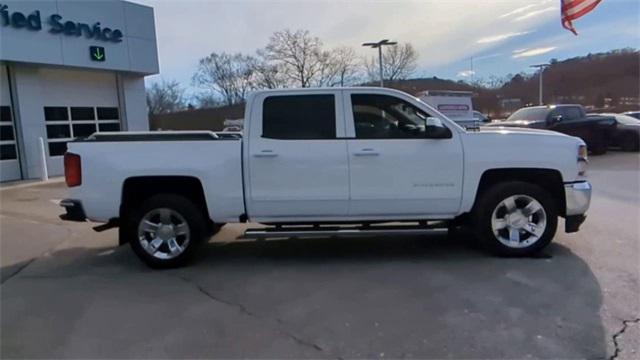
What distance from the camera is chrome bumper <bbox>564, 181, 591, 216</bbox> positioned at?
Answer: 4.96 metres

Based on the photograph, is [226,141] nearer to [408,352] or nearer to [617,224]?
[408,352]

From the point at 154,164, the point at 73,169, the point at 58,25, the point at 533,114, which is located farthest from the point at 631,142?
the point at 58,25

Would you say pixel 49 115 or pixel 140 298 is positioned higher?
pixel 49 115

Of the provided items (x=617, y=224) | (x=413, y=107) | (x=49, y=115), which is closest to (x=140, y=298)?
(x=413, y=107)

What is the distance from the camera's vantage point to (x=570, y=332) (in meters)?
3.35

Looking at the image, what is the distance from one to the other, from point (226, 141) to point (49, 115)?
13.4 meters

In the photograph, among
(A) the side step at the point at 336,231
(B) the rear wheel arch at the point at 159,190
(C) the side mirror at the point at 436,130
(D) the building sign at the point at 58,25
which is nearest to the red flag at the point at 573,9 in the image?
(C) the side mirror at the point at 436,130

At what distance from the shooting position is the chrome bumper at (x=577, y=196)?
4961mm

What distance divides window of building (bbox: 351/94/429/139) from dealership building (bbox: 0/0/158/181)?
1291 centimetres

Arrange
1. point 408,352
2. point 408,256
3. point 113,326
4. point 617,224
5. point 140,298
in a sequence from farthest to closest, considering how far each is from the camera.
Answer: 1. point 617,224
2. point 408,256
3. point 140,298
4. point 113,326
5. point 408,352

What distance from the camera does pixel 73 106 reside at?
15.9 m

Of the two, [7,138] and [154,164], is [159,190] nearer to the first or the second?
[154,164]

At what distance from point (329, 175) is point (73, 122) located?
14.4 meters

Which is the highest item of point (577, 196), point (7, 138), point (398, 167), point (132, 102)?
point (132, 102)
